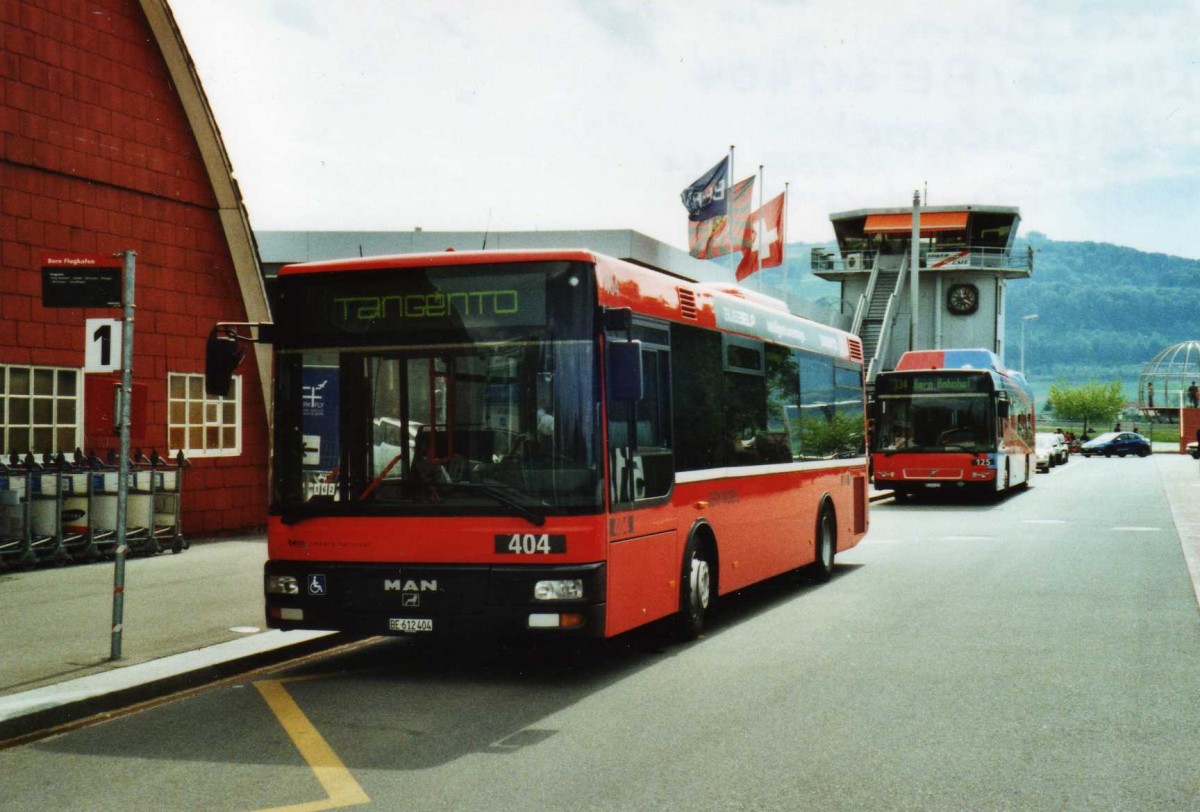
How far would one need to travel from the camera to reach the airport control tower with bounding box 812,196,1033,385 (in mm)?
80312

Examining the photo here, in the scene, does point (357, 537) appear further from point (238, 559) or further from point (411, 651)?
point (238, 559)

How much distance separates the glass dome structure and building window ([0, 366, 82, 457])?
480 feet

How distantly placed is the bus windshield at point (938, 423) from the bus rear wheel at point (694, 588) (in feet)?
62.0

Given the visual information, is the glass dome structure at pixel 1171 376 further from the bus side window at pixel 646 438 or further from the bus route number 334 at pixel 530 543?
the bus route number 334 at pixel 530 543

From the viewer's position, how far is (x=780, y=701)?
7684mm

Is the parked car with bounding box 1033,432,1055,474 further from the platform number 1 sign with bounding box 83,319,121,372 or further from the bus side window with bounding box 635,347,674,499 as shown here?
the platform number 1 sign with bounding box 83,319,121,372

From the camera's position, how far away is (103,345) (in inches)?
349

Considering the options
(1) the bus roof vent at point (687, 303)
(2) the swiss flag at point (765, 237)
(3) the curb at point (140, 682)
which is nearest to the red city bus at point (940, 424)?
(2) the swiss flag at point (765, 237)

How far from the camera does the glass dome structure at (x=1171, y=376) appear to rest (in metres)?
152

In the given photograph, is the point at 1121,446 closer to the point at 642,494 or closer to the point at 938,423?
the point at 938,423

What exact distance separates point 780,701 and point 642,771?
1.84 meters

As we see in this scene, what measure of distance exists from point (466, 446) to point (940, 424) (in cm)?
2186

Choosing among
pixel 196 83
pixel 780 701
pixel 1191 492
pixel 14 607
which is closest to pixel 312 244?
pixel 196 83

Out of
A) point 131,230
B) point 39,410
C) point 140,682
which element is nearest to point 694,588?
point 140,682
